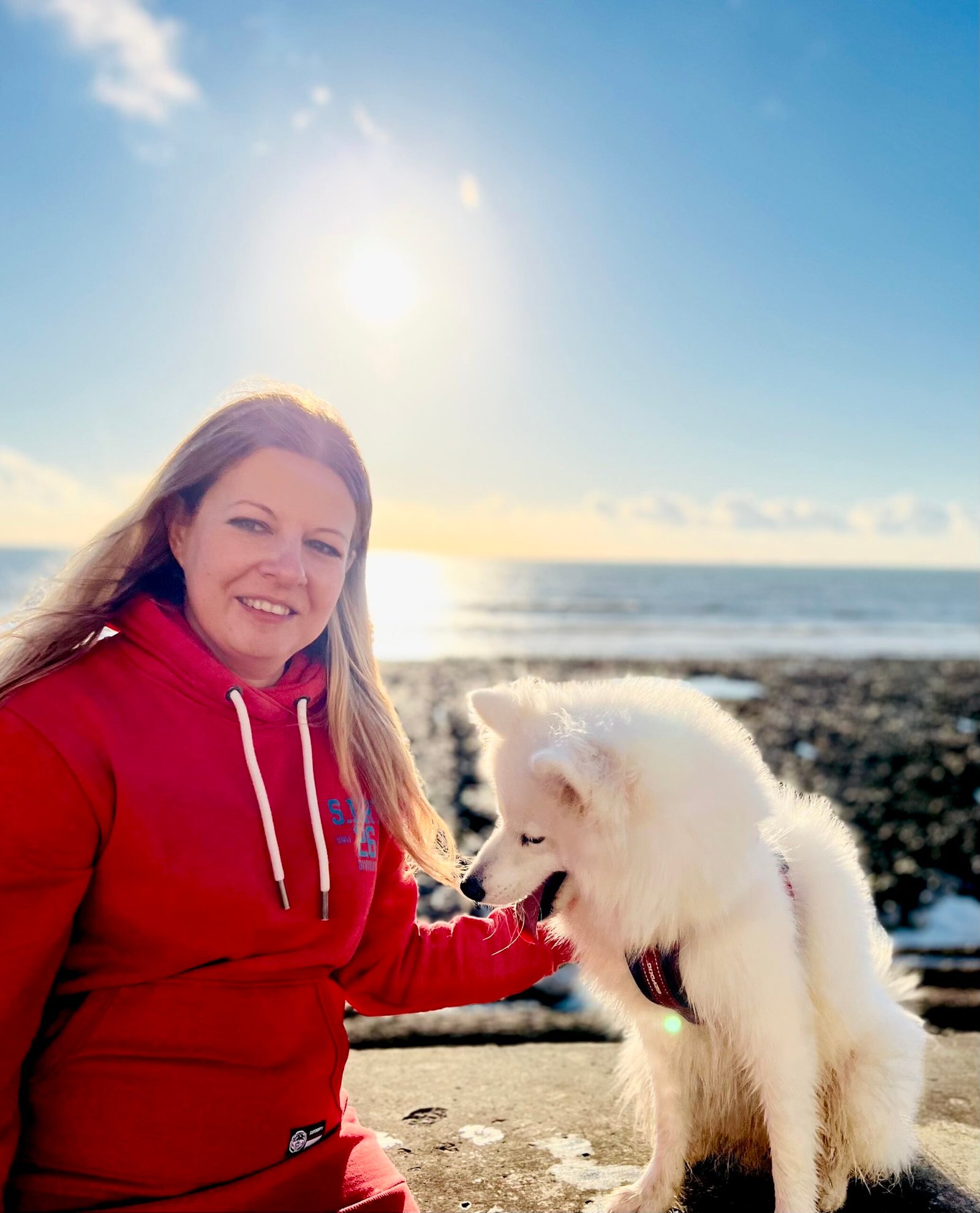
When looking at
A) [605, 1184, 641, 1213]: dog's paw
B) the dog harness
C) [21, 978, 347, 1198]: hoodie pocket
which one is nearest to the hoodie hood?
[21, 978, 347, 1198]: hoodie pocket

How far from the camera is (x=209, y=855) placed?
1.64m

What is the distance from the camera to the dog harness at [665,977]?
196cm

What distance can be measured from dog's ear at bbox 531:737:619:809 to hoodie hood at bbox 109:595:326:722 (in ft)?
2.11

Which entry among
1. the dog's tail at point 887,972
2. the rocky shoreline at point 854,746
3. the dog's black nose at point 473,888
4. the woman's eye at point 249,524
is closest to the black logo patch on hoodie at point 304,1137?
the dog's black nose at point 473,888

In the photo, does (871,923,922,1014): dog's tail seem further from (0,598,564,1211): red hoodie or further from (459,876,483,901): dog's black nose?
(0,598,564,1211): red hoodie

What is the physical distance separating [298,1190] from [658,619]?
30.7 metres

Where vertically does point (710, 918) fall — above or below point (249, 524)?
below

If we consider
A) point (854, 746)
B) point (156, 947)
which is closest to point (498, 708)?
point (156, 947)

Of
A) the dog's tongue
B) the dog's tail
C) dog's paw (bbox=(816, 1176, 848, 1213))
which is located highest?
the dog's tongue

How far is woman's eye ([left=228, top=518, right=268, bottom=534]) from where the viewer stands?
190cm

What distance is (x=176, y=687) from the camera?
1751 mm

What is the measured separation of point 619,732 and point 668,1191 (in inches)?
49.0

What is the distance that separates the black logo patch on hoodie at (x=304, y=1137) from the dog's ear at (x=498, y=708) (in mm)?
972

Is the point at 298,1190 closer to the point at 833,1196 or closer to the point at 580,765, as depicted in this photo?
the point at 580,765
